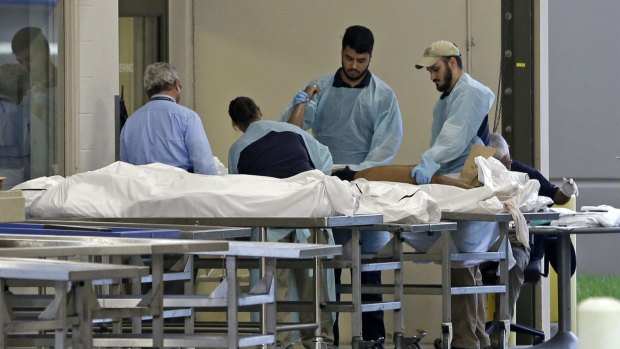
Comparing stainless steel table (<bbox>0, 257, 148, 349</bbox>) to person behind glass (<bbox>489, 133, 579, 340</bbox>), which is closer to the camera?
stainless steel table (<bbox>0, 257, 148, 349</bbox>)

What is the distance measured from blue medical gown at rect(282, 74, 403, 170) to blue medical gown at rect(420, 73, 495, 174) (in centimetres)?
40

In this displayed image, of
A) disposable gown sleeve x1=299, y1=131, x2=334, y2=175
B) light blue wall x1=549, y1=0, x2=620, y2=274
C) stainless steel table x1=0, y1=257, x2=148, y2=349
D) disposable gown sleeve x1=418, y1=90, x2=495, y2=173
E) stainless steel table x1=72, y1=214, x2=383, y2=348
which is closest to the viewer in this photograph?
stainless steel table x1=0, y1=257, x2=148, y2=349

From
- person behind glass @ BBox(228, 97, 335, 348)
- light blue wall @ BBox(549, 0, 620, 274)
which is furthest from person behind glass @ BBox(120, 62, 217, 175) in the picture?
light blue wall @ BBox(549, 0, 620, 274)

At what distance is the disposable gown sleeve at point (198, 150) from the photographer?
281 inches

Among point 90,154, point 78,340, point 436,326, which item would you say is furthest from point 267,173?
point 78,340

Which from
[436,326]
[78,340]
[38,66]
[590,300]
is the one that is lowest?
[436,326]

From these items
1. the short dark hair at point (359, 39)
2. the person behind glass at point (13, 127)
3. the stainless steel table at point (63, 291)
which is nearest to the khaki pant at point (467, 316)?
the short dark hair at point (359, 39)

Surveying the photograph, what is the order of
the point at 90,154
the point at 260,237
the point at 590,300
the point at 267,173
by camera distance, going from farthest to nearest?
the point at 90,154
the point at 267,173
the point at 260,237
the point at 590,300

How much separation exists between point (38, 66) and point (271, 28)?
229cm

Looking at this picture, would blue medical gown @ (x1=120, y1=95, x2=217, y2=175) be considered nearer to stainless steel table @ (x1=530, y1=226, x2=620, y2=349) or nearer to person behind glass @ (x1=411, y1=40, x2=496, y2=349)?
person behind glass @ (x1=411, y1=40, x2=496, y2=349)

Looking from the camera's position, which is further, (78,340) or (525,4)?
(525,4)

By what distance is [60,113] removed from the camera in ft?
23.7

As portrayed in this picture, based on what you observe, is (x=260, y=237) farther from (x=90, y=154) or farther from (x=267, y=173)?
(x=90, y=154)

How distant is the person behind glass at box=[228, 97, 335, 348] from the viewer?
22.5ft
